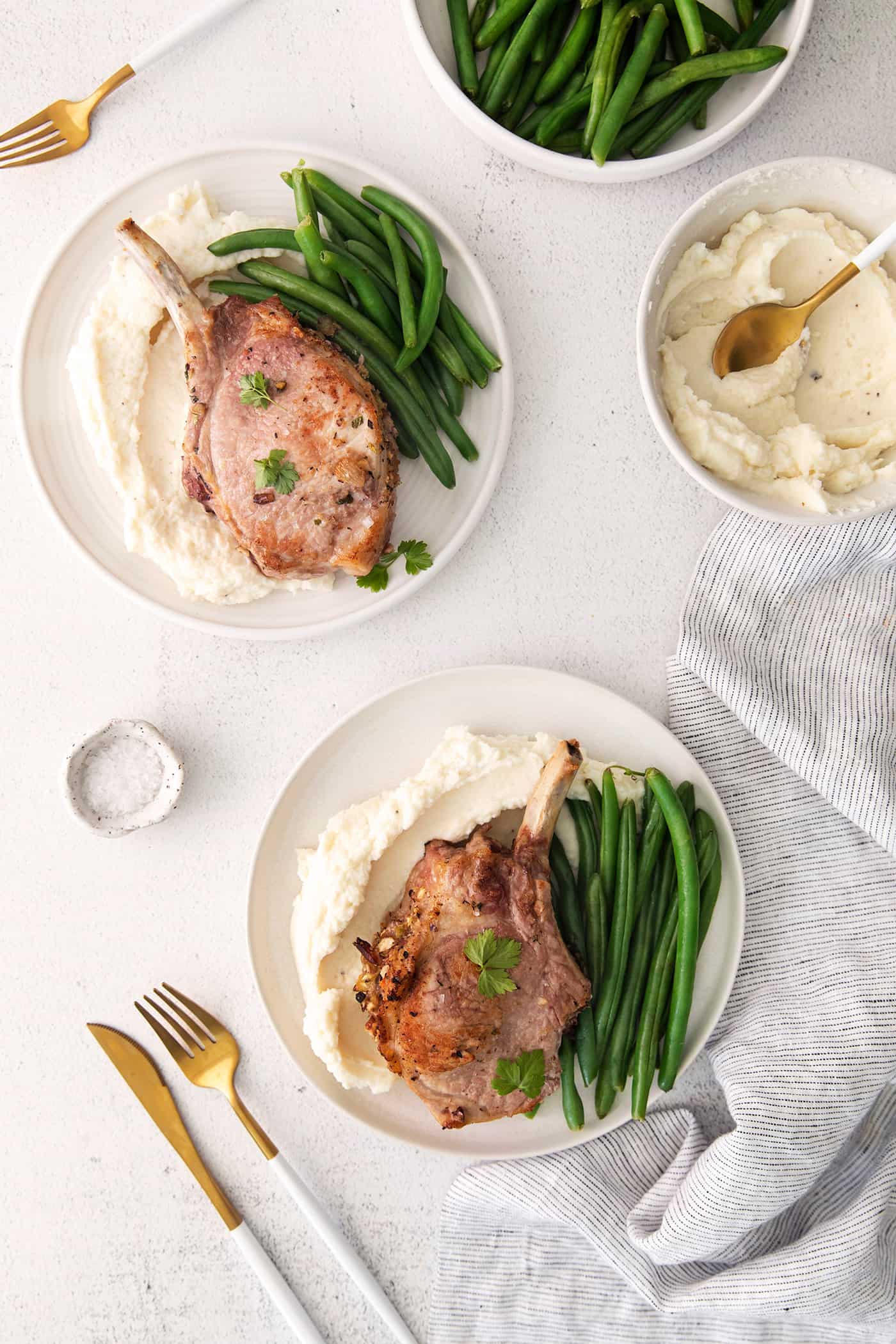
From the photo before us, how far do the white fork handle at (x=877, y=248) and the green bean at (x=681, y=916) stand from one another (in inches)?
67.5

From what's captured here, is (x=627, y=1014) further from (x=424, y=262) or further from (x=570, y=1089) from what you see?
(x=424, y=262)

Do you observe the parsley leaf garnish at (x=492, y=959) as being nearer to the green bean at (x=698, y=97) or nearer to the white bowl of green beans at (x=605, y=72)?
the white bowl of green beans at (x=605, y=72)

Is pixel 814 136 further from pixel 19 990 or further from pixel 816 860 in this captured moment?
pixel 19 990

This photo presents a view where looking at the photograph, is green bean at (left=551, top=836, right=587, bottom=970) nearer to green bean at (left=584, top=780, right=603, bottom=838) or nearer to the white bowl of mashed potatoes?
green bean at (left=584, top=780, right=603, bottom=838)

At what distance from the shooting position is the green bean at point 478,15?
324cm

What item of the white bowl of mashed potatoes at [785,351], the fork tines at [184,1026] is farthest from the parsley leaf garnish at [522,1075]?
the white bowl of mashed potatoes at [785,351]

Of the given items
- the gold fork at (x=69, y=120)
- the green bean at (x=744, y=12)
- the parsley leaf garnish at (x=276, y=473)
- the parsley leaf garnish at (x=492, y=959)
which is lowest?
the parsley leaf garnish at (x=492, y=959)

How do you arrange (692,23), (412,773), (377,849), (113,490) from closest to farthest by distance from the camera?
(692,23)
(377,849)
(113,490)
(412,773)

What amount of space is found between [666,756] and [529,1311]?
7.28 ft

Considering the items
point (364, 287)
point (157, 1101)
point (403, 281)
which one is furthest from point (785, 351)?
point (157, 1101)

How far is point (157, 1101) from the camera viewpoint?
3709 millimetres

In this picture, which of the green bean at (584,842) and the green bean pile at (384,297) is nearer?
the green bean pile at (384,297)

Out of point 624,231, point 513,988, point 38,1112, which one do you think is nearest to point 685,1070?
point 513,988

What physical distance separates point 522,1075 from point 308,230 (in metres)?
2.82
